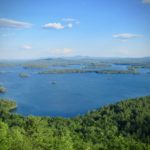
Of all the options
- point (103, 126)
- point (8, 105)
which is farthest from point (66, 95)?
point (103, 126)

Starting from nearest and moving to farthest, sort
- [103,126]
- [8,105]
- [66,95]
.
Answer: [103,126], [8,105], [66,95]

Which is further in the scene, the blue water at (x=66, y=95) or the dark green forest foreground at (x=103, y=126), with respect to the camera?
the blue water at (x=66, y=95)

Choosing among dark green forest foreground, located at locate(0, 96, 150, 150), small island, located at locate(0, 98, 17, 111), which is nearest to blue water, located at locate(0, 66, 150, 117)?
small island, located at locate(0, 98, 17, 111)

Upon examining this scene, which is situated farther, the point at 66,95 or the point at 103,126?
the point at 66,95

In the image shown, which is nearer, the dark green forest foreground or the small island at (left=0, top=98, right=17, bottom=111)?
the dark green forest foreground

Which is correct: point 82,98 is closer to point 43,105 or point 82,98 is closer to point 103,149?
point 43,105

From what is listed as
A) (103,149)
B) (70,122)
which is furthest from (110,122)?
(103,149)

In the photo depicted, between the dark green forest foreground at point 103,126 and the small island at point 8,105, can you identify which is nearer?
the dark green forest foreground at point 103,126

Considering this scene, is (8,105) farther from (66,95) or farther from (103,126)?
(103,126)

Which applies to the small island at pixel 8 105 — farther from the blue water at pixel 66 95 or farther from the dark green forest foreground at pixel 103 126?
the dark green forest foreground at pixel 103 126

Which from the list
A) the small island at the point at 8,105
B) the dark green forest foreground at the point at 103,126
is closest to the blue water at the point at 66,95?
the small island at the point at 8,105

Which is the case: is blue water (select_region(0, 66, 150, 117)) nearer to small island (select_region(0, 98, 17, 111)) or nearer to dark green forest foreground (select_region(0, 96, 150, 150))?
small island (select_region(0, 98, 17, 111))
